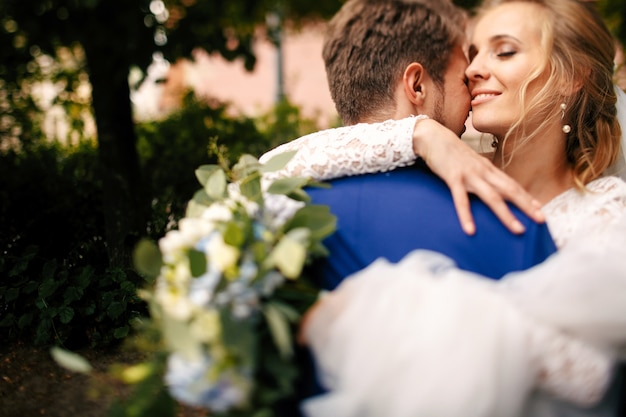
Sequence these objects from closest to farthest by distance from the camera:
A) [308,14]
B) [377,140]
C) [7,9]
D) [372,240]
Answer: [372,240]
[377,140]
[7,9]
[308,14]

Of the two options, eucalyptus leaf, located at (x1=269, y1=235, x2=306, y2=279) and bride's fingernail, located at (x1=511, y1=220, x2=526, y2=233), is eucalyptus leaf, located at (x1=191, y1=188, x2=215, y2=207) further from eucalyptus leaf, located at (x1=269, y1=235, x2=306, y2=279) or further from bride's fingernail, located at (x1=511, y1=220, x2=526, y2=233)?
bride's fingernail, located at (x1=511, y1=220, x2=526, y2=233)

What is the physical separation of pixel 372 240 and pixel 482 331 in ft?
1.53

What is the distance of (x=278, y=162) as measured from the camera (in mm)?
1730

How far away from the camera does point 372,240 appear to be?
1.72 metres

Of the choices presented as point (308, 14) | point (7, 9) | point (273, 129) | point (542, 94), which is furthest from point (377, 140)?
point (308, 14)

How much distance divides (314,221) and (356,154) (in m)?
0.43

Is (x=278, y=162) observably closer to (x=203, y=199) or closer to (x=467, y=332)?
(x=203, y=199)

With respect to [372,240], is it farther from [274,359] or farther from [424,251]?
[274,359]

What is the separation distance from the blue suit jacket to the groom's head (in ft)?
2.01

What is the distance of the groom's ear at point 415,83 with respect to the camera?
7.50ft

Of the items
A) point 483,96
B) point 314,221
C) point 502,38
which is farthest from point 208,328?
point 502,38

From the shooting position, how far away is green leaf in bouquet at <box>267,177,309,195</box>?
1632 millimetres

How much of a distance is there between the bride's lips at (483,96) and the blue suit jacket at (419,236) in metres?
0.70

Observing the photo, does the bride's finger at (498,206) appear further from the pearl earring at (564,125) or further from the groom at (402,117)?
the pearl earring at (564,125)
